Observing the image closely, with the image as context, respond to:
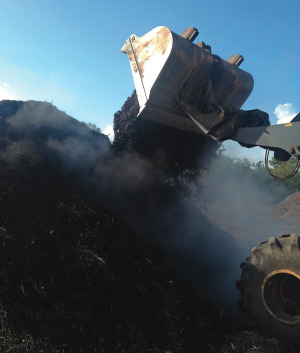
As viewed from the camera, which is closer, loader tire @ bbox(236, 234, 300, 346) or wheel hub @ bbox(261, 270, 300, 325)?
loader tire @ bbox(236, 234, 300, 346)

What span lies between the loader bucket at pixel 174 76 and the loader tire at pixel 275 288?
253 cm

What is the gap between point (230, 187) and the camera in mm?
25422

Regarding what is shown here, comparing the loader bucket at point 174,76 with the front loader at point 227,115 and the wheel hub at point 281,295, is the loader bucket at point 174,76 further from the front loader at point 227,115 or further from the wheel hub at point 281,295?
the wheel hub at point 281,295

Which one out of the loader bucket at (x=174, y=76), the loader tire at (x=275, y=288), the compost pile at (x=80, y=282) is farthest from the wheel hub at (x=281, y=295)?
the loader bucket at (x=174, y=76)

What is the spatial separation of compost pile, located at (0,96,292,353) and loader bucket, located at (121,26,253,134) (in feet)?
6.97

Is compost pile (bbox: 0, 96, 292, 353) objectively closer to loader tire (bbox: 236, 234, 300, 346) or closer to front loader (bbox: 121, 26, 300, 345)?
loader tire (bbox: 236, 234, 300, 346)

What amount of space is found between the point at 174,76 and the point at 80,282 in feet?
11.1

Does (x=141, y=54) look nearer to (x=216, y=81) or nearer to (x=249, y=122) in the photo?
(x=216, y=81)

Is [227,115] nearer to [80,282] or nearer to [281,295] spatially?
[281,295]

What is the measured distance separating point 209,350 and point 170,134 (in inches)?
155

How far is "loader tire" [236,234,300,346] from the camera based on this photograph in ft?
9.44

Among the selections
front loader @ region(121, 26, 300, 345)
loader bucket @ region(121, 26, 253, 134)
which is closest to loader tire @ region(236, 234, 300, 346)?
front loader @ region(121, 26, 300, 345)

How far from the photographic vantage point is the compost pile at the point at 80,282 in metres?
2.95

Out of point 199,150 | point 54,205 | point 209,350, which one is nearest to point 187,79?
point 199,150
